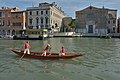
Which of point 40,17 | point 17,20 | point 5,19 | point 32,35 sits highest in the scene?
point 40,17

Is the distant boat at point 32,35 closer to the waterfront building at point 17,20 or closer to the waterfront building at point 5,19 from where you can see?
the waterfront building at point 17,20

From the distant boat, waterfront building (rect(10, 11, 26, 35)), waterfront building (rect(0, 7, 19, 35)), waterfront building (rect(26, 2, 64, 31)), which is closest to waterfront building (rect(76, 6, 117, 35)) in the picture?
waterfront building (rect(26, 2, 64, 31))

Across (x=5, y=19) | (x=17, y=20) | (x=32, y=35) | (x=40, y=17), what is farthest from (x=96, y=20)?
(x=5, y=19)

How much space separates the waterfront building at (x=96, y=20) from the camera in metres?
64.1

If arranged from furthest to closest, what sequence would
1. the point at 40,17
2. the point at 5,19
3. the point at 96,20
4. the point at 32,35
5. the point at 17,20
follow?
the point at 96,20, the point at 40,17, the point at 5,19, the point at 17,20, the point at 32,35

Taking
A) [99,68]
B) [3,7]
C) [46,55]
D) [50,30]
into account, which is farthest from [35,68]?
[3,7]

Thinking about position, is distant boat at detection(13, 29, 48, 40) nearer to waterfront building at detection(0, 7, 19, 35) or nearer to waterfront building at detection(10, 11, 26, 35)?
waterfront building at detection(10, 11, 26, 35)

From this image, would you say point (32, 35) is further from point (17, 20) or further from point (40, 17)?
point (40, 17)

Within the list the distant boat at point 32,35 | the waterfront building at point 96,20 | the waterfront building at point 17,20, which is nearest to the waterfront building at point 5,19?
the waterfront building at point 17,20

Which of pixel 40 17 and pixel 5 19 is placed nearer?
pixel 5 19

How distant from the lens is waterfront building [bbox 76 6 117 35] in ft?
210

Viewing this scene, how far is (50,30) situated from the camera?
2286 inches

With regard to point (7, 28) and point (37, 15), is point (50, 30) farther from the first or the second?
point (7, 28)

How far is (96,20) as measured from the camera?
6625 cm
